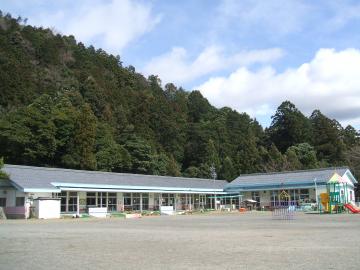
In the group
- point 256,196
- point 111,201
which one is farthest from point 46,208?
point 256,196

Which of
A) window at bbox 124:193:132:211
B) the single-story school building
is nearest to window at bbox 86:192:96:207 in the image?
the single-story school building

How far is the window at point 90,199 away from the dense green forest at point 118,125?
44.2ft

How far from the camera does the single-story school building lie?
3149cm

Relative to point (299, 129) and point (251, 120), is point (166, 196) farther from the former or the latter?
point (251, 120)

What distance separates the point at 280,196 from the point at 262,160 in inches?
979

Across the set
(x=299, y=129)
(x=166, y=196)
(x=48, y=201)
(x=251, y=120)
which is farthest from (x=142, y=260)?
(x=251, y=120)

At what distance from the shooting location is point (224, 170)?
6669 cm

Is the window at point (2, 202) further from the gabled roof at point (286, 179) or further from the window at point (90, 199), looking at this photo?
the gabled roof at point (286, 179)

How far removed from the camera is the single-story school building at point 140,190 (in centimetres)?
3149

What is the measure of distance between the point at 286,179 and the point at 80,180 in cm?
2222

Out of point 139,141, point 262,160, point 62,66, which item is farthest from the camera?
Result: point 62,66

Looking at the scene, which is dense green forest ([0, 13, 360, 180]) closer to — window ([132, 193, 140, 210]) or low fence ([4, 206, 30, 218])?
window ([132, 193, 140, 210])

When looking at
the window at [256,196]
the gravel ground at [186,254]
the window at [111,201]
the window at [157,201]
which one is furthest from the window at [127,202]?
the gravel ground at [186,254]

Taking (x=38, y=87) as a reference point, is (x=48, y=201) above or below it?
below
